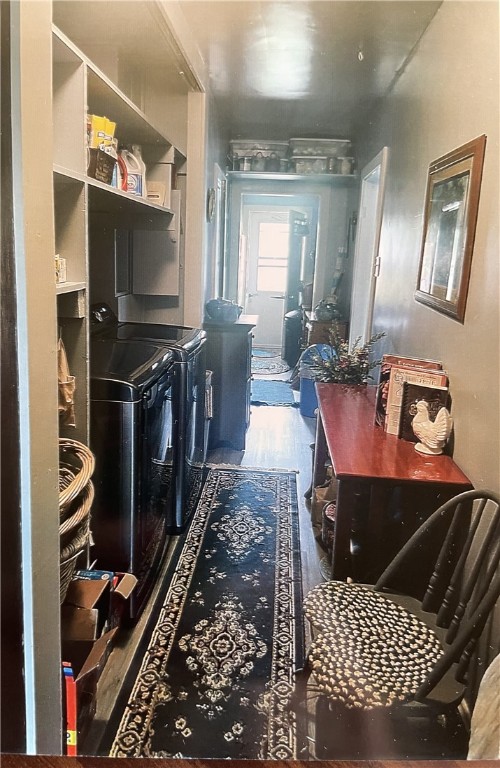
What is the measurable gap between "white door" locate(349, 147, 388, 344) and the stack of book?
149 millimetres

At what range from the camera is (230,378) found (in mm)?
1997

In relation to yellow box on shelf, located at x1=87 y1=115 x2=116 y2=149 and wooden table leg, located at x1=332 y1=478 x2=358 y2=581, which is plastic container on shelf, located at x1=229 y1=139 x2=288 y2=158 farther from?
wooden table leg, located at x1=332 y1=478 x2=358 y2=581

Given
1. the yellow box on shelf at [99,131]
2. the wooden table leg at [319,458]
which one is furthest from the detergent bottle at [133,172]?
the wooden table leg at [319,458]

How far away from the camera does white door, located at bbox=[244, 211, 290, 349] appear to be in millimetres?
1297

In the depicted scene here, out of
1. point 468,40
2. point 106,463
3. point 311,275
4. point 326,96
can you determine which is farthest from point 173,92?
point 106,463

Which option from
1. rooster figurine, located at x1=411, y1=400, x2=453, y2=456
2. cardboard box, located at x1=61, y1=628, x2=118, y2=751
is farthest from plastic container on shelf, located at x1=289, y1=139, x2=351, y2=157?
cardboard box, located at x1=61, y1=628, x2=118, y2=751

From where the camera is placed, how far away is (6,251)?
27.4 inches

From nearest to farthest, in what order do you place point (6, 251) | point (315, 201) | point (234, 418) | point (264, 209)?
point (6, 251)
point (315, 201)
point (264, 209)
point (234, 418)

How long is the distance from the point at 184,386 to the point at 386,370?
0.78 metres

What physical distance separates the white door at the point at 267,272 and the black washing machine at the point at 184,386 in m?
0.35

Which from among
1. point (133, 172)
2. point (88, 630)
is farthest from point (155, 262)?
point (88, 630)

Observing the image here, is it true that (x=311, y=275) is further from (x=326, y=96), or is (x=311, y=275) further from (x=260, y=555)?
(x=260, y=555)

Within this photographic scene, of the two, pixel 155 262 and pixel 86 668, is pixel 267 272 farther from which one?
pixel 86 668

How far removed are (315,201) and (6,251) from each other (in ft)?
2.52
